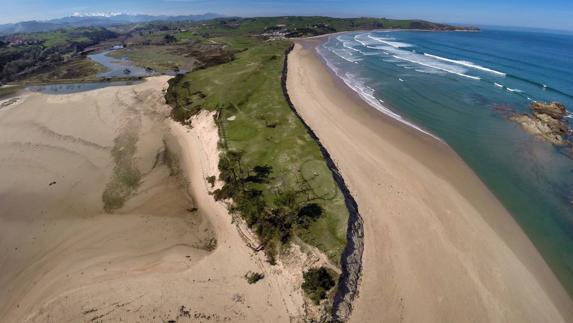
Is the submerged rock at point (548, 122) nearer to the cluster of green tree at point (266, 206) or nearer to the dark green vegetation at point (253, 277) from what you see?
the cluster of green tree at point (266, 206)

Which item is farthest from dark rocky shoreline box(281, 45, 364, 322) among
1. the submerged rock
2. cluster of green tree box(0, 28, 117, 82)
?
cluster of green tree box(0, 28, 117, 82)

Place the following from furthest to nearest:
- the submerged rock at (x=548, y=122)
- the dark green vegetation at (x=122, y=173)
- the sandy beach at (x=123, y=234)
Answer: the submerged rock at (x=548, y=122)
the dark green vegetation at (x=122, y=173)
the sandy beach at (x=123, y=234)

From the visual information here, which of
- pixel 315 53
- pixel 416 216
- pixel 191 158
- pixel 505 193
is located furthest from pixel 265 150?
pixel 315 53

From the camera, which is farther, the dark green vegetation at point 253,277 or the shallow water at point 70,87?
the shallow water at point 70,87

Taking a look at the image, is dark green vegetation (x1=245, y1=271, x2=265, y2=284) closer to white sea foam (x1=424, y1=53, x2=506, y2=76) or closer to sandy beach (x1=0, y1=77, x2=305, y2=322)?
sandy beach (x1=0, y1=77, x2=305, y2=322)

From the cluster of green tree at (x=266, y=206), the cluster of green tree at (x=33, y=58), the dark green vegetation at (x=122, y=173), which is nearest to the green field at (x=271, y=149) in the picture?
the cluster of green tree at (x=266, y=206)

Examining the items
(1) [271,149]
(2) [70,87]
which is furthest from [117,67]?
(1) [271,149]
